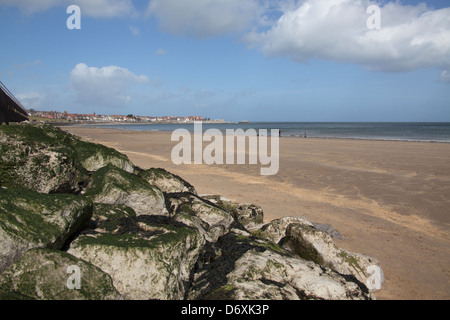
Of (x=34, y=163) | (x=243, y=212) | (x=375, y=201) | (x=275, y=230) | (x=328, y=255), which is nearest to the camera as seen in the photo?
(x=34, y=163)

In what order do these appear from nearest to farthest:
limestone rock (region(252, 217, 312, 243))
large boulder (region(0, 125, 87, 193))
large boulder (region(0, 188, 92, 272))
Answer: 1. large boulder (region(0, 188, 92, 272))
2. large boulder (region(0, 125, 87, 193))
3. limestone rock (region(252, 217, 312, 243))

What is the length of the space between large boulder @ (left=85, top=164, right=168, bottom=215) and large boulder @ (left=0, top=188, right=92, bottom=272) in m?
1.34

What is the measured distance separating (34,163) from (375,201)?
Answer: 10.6m

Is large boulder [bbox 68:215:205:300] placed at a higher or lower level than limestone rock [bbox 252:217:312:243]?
higher

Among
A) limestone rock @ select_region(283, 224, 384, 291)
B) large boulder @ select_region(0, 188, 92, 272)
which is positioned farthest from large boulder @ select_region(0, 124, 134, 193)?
limestone rock @ select_region(283, 224, 384, 291)

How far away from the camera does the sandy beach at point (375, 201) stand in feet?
19.9

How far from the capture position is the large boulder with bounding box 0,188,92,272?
315cm

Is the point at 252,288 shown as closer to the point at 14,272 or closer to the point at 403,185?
the point at 14,272

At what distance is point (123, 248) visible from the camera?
141 inches

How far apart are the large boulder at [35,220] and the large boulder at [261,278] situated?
69.2 inches

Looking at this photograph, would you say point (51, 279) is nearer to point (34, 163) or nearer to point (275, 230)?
point (34, 163)

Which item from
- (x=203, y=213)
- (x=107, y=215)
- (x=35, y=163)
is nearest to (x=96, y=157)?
(x=35, y=163)

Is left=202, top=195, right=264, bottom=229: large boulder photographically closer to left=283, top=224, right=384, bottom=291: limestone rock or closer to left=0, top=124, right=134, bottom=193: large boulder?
left=283, top=224, right=384, bottom=291: limestone rock
